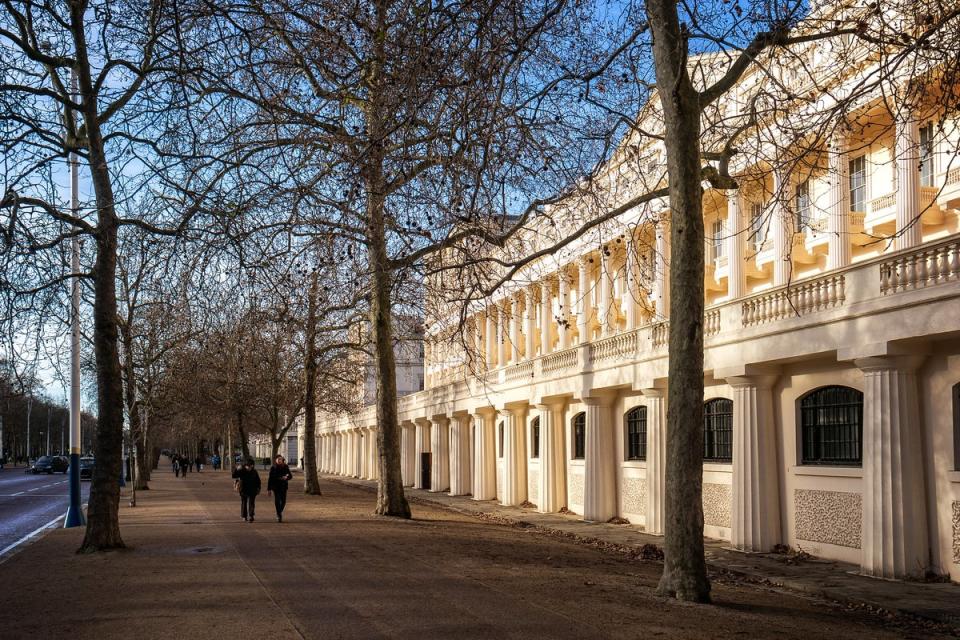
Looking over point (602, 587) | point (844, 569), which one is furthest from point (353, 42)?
point (844, 569)

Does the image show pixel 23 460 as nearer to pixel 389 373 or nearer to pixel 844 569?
pixel 389 373

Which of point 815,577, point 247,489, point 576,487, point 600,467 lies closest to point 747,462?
point 815,577

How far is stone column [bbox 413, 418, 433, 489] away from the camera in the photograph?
2091 inches

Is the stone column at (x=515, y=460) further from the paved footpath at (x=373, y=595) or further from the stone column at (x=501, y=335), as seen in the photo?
the paved footpath at (x=373, y=595)

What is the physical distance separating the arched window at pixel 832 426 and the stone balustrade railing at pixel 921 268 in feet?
9.91

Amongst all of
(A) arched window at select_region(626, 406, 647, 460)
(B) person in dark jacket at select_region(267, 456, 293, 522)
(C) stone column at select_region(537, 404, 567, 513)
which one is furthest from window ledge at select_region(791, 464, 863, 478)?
(C) stone column at select_region(537, 404, 567, 513)

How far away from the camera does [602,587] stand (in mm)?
14062

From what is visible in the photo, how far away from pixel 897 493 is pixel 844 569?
7.22ft

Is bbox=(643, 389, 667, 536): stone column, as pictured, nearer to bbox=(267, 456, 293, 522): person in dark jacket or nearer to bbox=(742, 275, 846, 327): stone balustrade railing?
bbox=(742, 275, 846, 327): stone balustrade railing

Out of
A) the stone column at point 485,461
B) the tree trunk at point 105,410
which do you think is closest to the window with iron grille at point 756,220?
the tree trunk at point 105,410

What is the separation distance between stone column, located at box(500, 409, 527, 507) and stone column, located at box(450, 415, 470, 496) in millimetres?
8232

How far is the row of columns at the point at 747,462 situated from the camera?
51.9ft

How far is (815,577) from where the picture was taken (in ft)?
53.5

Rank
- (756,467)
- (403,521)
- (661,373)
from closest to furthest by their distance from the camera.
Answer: (756,467), (661,373), (403,521)
